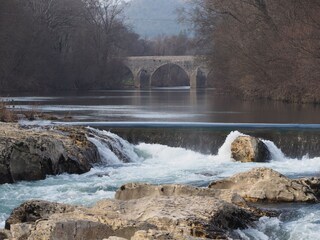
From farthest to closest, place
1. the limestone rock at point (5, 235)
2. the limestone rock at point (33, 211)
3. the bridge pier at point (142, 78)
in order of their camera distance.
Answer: the bridge pier at point (142, 78) < the limestone rock at point (33, 211) < the limestone rock at point (5, 235)

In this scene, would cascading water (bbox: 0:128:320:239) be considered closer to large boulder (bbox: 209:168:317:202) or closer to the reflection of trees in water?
large boulder (bbox: 209:168:317:202)

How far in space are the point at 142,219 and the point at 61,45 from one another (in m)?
60.6

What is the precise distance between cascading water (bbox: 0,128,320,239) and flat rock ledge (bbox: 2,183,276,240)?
41 cm

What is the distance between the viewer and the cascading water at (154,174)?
867cm

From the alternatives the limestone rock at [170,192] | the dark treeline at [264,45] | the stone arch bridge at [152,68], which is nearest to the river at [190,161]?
the limestone rock at [170,192]

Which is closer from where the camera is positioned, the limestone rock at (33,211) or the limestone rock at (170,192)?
the limestone rock at (33,211)

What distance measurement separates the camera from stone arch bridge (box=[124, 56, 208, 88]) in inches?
3282

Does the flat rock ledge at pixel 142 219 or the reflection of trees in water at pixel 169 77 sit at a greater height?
the reflection of trees in water at pixel 169 77

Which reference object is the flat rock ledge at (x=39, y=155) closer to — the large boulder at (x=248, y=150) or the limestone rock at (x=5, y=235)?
the large boulder at (x=248, y=150)

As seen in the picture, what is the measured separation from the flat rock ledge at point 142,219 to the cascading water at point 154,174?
16.3 inches

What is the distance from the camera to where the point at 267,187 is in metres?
10.3

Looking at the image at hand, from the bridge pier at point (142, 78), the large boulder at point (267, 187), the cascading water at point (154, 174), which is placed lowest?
the cascading water at point (154, 174)

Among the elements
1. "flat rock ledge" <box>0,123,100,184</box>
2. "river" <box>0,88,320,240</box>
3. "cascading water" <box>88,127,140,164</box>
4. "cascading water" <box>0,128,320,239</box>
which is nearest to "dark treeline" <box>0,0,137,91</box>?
"river" <box>0,88,320,240</box>

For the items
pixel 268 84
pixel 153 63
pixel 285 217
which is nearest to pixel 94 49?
pixel 153 63
